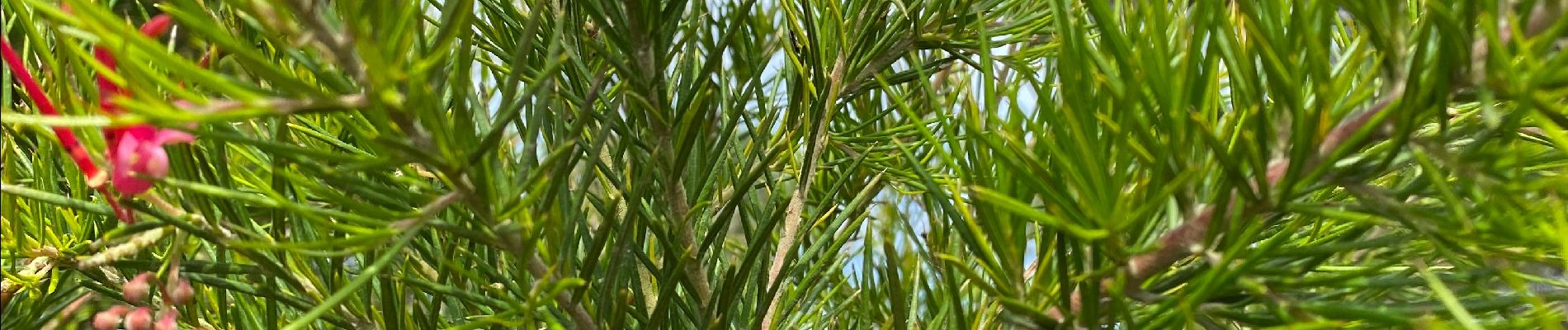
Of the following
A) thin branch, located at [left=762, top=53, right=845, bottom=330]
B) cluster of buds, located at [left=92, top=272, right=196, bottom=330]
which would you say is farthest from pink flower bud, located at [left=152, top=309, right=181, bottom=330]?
thin branch, located at [left=762, top=53, right=845, bottom=330]

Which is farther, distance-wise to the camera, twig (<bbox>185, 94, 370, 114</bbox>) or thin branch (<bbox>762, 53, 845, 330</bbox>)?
thin branch (<bbox>762, 53, 845, 330</bbox>)

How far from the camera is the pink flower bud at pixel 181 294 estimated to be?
0.64ft

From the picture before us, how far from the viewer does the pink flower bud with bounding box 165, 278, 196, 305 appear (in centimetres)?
20

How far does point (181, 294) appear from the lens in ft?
0.67

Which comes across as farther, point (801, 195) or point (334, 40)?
point (801, 195)

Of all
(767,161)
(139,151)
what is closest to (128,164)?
(139,151)

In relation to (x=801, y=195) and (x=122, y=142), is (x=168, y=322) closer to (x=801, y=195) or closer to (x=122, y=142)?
(x=122, y=142)

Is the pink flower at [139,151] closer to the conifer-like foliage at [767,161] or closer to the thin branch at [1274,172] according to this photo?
the conifer-like foliage at [767,161]

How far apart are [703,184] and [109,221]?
0.17 meters

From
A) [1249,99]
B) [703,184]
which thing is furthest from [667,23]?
[1249,99]

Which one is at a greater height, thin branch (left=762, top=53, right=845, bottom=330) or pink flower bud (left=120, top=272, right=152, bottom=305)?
thin branch (left=762, top=53, right=845, bottom=330)

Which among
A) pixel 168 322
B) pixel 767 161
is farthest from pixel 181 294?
pixel 767 161

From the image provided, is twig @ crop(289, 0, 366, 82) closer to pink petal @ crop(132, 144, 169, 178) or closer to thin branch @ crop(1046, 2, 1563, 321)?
pink petal @ crop(132, 144, 169, 178)

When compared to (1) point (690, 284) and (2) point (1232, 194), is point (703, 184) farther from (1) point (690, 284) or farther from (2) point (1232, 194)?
(2) point (1232, 194)
